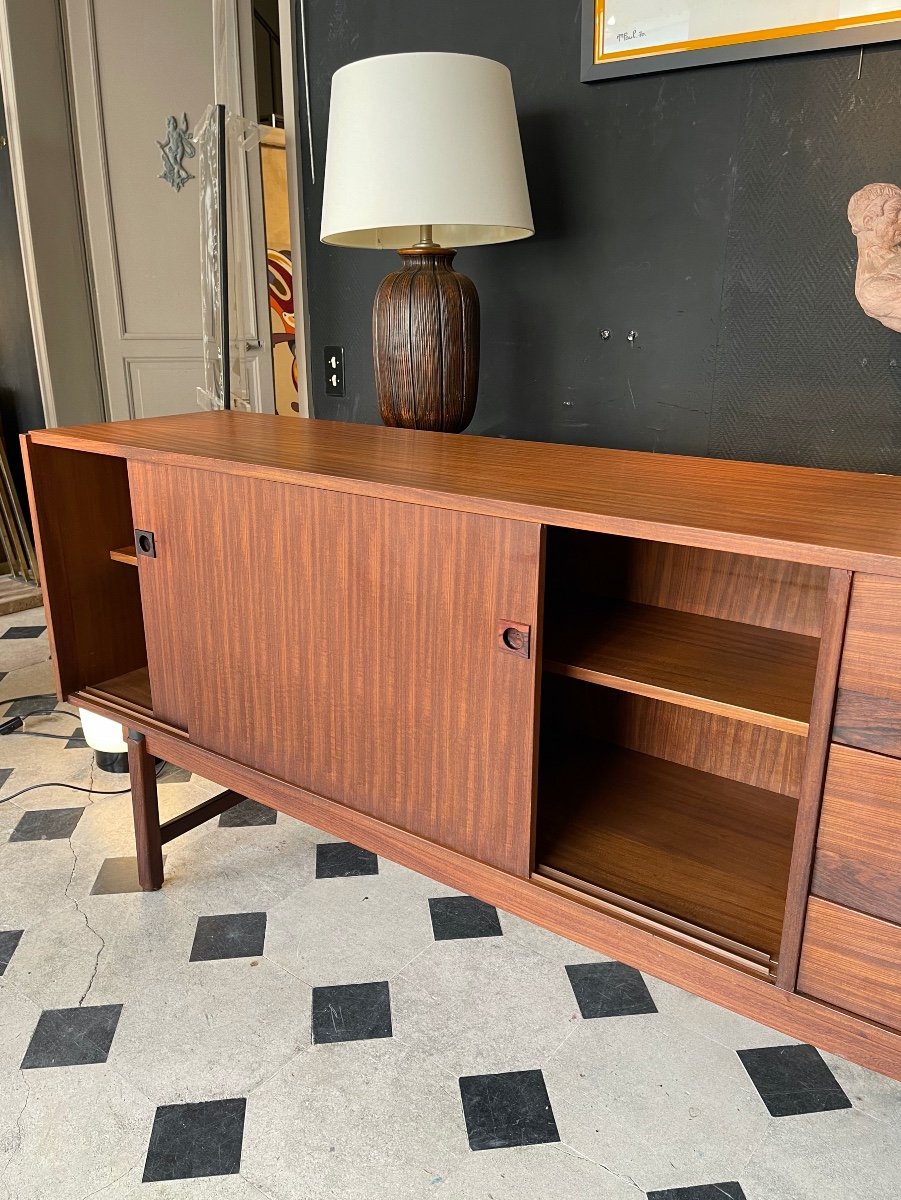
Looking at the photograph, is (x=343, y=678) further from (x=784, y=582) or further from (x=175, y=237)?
(x=175, y=237)

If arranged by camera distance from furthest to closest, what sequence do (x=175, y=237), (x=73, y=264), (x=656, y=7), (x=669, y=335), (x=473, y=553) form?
(x=175, y=237) < (x=73, y=264) < (x=669, y=335) < (x=656, y=7) < (x=473, y=553)

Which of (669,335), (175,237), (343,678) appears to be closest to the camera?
(343,678)

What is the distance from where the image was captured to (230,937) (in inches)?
69.7

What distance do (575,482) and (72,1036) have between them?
1294mm

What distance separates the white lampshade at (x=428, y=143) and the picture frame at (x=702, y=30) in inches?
9.4

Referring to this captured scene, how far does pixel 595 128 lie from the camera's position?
1.79 meters

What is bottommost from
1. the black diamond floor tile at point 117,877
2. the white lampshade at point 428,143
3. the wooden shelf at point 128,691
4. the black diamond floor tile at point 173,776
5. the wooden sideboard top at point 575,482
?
the black diamond floor tile at point 173,776

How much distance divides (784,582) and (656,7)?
1.13 m

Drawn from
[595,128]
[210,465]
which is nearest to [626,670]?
[210,465]

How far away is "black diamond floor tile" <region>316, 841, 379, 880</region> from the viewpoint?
6.52ft

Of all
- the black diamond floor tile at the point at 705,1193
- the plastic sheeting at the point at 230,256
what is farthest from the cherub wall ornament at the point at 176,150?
the black diamond floor tile at the point at 705,1193

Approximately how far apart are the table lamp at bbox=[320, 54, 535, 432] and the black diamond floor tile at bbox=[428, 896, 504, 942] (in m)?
1.04

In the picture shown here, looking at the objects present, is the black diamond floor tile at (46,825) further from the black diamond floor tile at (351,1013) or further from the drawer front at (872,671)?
the drawer front at (872,671)

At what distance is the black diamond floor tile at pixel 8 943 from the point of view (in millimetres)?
1707
